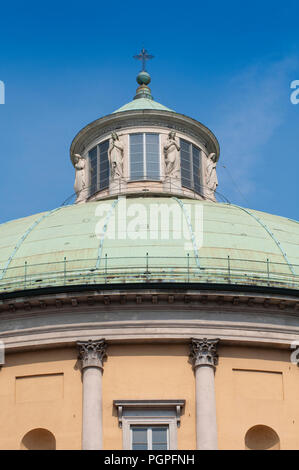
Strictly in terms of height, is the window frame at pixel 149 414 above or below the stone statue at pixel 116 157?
below

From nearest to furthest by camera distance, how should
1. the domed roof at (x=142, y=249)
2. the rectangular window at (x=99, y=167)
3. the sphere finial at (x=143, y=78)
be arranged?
the domed roof at (x=142, y=249) → the rectangular window at (x=99, y=167) → the sphere finial at (x=143, y=78)

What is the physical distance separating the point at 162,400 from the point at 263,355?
3804 mm

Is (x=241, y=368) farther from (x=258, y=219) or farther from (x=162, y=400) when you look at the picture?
(x=258, y=219)

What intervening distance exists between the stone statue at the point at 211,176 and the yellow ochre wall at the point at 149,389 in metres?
12.7

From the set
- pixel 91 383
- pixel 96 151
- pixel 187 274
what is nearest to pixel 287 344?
pixel 187 274

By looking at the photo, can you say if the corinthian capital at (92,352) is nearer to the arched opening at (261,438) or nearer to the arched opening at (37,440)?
the arched opening at (37,440)

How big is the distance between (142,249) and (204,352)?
4205 mm

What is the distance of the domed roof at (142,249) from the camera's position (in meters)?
39.8

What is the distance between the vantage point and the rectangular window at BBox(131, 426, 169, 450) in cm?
3816

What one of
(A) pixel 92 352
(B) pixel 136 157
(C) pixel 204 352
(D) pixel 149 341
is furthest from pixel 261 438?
Answer: (B) pixel 136 157

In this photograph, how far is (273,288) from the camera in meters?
39.4

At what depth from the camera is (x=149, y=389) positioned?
127 ft

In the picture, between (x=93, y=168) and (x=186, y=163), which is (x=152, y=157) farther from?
(x=93, y=168)

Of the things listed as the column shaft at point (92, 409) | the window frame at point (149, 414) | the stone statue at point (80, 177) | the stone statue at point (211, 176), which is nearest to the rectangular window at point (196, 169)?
the stone statue at point (211, 176)
